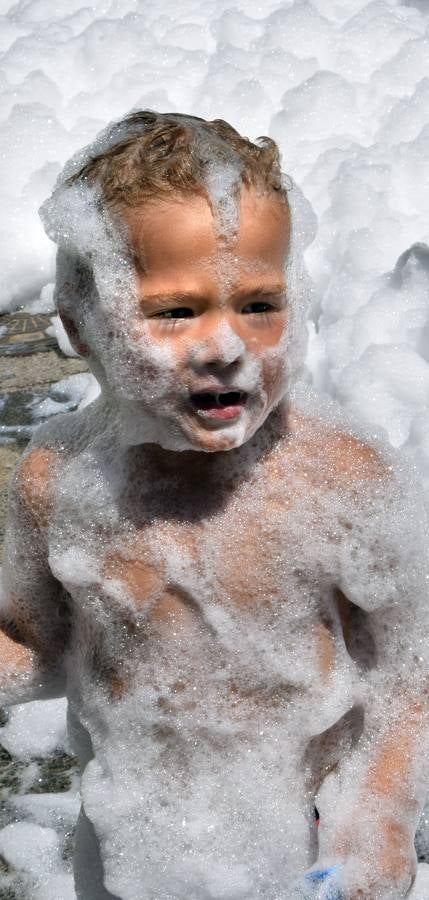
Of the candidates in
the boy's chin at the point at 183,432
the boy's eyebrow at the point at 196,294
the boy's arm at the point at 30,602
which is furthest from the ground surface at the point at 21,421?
the boy's eyebrow at the point at 196,294

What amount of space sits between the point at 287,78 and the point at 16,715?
11.2 ft

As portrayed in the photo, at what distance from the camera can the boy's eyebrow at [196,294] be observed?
1531 millimetres

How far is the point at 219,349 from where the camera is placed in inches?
59.7

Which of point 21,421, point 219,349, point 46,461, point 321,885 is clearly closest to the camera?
point 219,349

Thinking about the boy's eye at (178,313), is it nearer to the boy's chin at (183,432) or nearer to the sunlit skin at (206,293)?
the sunlit skin at (206,293)

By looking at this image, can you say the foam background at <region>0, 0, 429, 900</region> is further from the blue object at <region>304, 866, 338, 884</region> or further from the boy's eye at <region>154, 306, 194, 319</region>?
the boy's eye at <region>154, 306, 194, 319</region>

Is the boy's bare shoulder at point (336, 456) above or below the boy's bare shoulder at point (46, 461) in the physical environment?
above

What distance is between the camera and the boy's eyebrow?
1.53 metres

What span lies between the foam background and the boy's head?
184 centimetres

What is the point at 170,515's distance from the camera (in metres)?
1.74

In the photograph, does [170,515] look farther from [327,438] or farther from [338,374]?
[338,374]

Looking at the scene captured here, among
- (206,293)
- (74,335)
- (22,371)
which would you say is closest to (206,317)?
(206,293)

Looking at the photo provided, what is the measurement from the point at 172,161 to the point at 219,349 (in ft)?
0.80

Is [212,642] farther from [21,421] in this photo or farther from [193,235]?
[21,421]
